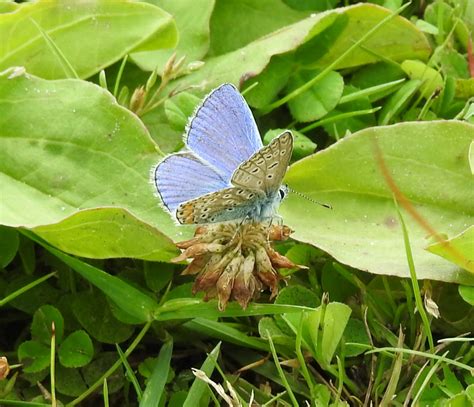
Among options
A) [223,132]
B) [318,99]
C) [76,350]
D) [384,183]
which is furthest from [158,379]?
[318,99]

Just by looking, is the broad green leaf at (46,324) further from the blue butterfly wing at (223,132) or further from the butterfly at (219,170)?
the blue butterfly wing at (223,132)

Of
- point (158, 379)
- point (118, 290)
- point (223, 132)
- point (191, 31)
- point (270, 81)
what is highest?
point (223, 132)

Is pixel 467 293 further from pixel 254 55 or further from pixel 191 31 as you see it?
pixel 191 31

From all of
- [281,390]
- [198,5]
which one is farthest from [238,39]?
[281,390]

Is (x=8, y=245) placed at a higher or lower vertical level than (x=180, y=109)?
lower

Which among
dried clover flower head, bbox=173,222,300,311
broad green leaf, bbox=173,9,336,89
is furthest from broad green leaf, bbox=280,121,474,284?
broad green leaf, bbox=173,9,336,89

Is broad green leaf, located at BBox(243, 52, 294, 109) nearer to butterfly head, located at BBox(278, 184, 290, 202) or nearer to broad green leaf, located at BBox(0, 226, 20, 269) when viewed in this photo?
butterfly head, located at BBox(278, 184, 290, 202)

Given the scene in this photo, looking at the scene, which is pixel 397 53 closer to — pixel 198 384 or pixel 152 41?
pixel 152 41
